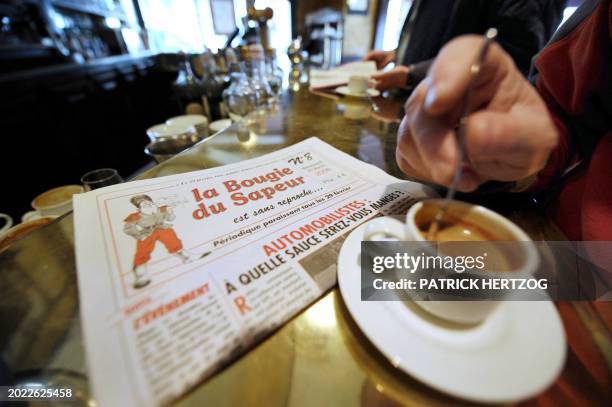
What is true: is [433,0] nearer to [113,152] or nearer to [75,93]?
[75,93]

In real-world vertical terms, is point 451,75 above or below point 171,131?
above

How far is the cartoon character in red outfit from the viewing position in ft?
0.76

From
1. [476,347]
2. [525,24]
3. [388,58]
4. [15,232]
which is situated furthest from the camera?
[388,58]

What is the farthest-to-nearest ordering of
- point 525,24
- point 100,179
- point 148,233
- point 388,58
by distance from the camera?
point 388,58
point 525,24
point 100,179
point 148,233

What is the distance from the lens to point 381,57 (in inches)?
47.9

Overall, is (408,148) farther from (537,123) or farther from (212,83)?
(212,83)

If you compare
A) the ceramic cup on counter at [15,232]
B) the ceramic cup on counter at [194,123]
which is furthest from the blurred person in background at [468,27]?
the ceramic cup on counter at [15,232]

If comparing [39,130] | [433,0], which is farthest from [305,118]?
[39,130]

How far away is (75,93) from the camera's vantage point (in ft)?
5.16

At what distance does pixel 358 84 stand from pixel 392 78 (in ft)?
0.35

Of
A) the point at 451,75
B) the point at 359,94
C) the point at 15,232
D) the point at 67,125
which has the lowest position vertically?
the point at 67,125

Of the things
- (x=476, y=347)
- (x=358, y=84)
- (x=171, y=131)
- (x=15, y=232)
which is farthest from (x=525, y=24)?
(x=15, y=232)

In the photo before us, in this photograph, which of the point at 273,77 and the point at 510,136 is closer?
the point at 510,136

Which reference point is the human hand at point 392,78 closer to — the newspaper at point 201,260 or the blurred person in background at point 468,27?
the blurred person in background at point 468,27
